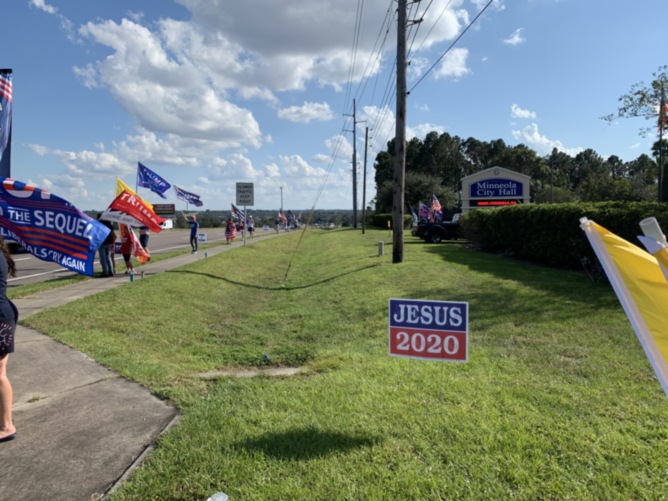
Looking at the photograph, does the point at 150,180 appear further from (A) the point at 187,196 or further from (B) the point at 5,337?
(B) the point at 5,337

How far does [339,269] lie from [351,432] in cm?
1130

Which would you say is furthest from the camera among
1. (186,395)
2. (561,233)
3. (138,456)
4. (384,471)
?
(561,233)

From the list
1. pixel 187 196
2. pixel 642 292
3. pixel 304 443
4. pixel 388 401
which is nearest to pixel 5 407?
pixel 304 443

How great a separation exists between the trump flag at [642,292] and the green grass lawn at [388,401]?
1.05 meters

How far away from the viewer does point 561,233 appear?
483 inches

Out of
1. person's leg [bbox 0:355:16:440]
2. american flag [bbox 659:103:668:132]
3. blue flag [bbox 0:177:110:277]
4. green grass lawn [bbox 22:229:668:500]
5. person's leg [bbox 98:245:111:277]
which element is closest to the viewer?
green grass lawn [bbox 22:229:668:500]

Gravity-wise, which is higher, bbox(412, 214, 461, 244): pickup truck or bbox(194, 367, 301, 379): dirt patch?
bbox(412, 214, 461, 244): pickup truck

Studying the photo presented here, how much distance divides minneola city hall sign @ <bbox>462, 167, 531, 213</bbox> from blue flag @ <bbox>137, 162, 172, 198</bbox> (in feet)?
48.4

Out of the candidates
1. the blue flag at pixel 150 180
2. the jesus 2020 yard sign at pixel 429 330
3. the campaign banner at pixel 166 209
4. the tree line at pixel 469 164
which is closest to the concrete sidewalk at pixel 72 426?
the jesus 2020 yard sign at pixel 429 330

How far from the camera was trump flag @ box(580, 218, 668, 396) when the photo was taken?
2.38 m

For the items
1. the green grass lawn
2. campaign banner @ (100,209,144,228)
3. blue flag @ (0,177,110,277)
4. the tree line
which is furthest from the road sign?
the tree line

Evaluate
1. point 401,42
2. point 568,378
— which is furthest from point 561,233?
point 568,378

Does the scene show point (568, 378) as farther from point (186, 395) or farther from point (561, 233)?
point (561, 233)

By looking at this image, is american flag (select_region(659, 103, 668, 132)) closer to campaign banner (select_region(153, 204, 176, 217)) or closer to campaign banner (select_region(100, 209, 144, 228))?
campaign banner (select_region(100, 209, 144, 228))
